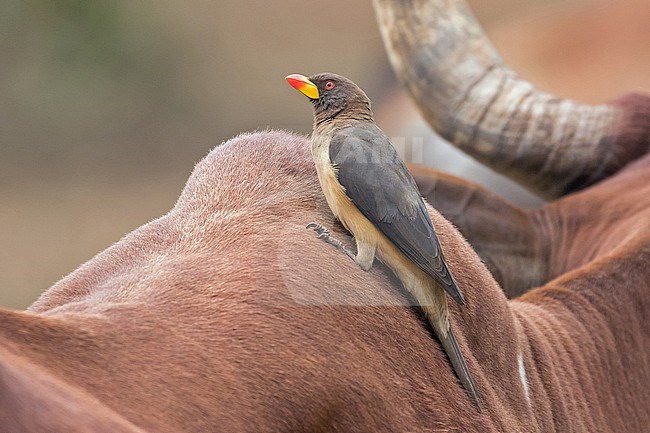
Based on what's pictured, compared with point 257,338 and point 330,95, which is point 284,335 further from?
point 330,95

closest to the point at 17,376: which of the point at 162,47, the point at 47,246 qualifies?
the point at 47,246

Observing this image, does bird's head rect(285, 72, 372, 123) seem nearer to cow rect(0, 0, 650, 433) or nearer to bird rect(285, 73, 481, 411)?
bird rect(285, 73, 481, 411)

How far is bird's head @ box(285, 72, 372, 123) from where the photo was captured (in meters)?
1.21

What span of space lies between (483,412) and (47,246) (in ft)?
3.35

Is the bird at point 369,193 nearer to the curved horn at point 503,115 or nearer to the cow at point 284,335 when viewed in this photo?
the cow at point 284,335

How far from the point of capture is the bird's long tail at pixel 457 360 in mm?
1260

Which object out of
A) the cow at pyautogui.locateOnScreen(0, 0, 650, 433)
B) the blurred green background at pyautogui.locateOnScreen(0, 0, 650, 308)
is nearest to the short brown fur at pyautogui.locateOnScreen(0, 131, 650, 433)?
the cow at pyautogui.locateOnScreen(0, 0, 650, 433)

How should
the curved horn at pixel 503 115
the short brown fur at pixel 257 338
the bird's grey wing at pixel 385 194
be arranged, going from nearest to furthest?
the short brown fur at pixel 257 338
the bird's grey wing at pixel 385 194
the curved horn at pixel 503 115

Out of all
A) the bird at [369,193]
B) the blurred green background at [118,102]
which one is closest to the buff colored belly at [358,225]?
the bird at [369,193]

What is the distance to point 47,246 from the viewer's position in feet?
6.70

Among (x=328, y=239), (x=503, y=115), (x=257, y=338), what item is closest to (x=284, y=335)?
(x=257, y=338)

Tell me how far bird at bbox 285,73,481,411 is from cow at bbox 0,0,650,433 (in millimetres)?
23

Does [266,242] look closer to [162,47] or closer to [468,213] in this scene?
[468,213]

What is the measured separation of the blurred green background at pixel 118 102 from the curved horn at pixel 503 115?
23cm
